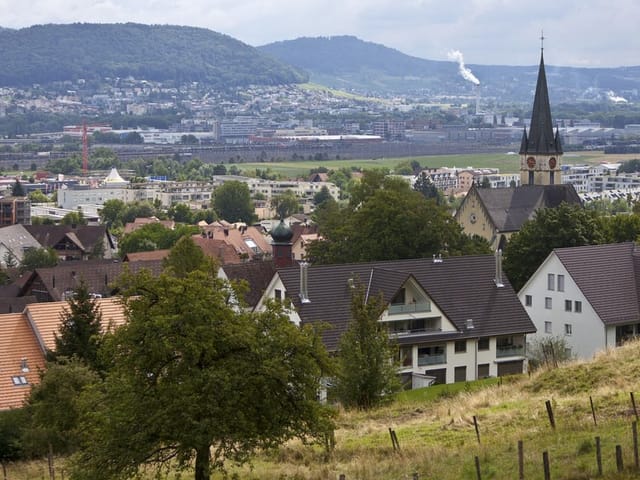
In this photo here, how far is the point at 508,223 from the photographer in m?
91.7

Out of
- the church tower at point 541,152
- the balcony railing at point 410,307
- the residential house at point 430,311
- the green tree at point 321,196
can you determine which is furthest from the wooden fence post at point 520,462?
the green tree at point 321,196

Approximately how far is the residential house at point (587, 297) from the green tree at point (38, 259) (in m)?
41.8

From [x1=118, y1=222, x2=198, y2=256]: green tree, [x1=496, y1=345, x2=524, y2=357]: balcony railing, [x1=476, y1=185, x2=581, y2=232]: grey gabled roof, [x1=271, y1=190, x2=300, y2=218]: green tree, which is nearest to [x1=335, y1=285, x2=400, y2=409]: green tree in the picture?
[x1=496, y1=345, x2=524, y2=357]: balcony railing

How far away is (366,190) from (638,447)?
46.2 meters

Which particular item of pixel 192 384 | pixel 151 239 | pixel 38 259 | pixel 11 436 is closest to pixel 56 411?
pixel 11 436

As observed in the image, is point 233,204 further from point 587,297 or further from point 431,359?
point 431,359

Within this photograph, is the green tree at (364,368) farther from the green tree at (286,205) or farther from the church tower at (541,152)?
the green tree at (286,205)

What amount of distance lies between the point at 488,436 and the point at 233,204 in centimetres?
12273

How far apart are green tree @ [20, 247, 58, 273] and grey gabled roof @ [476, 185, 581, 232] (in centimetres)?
2836

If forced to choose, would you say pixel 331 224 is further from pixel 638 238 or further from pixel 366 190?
pixel 638 238

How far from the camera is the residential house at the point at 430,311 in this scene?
39.6 meters

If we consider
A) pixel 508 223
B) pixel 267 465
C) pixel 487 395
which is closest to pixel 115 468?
pixel 267 465

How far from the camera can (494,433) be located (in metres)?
23.4

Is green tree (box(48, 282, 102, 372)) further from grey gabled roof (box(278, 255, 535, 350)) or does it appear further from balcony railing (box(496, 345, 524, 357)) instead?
balcony railing (box(496, 345, 524, 357))
